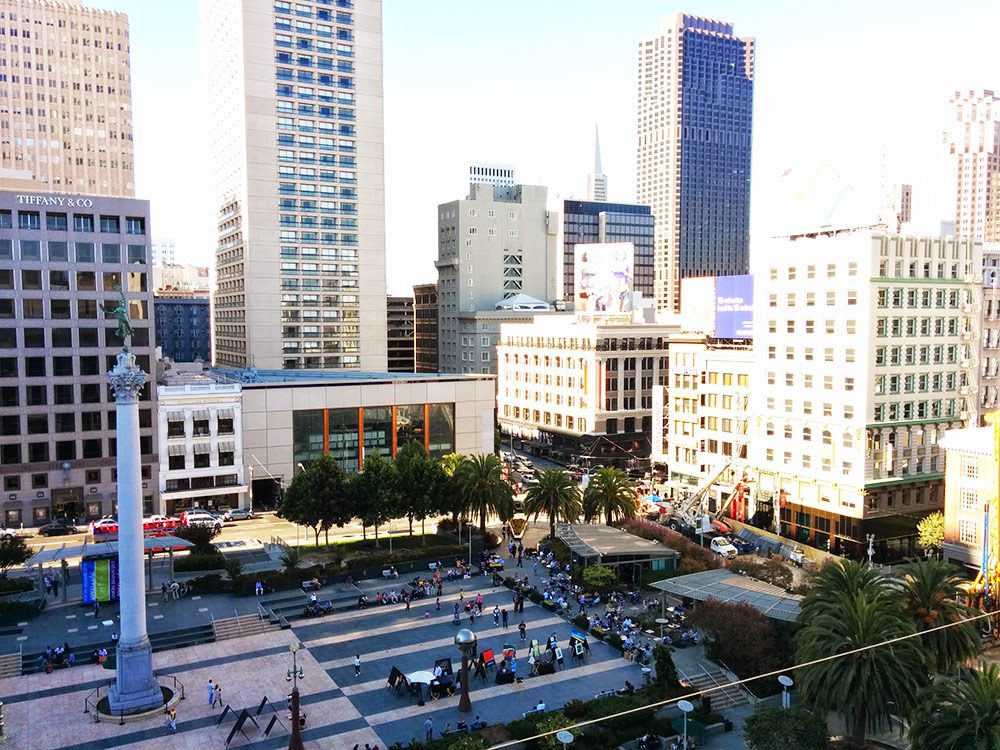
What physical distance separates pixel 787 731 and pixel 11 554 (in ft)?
185

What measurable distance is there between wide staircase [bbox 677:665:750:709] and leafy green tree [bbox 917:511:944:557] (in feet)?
100

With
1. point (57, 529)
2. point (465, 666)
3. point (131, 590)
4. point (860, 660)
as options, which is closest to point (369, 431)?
point (57, 529)

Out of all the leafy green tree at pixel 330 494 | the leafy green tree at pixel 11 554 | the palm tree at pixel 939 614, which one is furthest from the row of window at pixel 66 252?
the palm tree at pixel 939 614

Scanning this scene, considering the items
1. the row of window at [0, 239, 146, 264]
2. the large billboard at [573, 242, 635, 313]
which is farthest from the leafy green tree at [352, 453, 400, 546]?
the large billboard at [573, 242, 635, 313]

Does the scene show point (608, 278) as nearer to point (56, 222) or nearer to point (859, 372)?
point (859, 372)

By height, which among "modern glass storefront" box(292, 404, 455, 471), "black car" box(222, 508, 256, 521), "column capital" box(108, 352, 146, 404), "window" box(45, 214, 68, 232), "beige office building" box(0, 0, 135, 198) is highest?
"beige office building" box(0, 0, 135, 198)

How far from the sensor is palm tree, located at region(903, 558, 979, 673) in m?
43.0

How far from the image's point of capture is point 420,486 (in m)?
74.6

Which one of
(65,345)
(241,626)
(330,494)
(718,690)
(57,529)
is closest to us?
(718,690)

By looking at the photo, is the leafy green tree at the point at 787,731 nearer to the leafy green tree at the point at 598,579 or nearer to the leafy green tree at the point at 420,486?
the leafy green tree at the point at 598,579

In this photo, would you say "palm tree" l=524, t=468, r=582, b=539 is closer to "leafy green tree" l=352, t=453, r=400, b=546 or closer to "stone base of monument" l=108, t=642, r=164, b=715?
"leafy green tree" l=352, t=453, r=400, b=546

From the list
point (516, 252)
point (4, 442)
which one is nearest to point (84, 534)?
point (4, 442)

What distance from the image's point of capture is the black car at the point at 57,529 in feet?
263

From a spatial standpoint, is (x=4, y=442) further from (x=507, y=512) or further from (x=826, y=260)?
(x=826, y=260)
